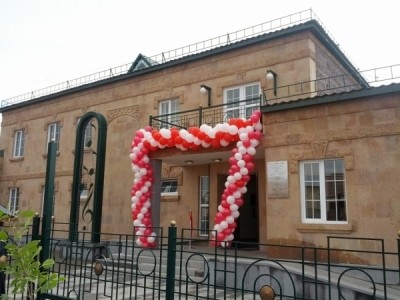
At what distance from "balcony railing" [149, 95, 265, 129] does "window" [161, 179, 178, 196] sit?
7.26 feet

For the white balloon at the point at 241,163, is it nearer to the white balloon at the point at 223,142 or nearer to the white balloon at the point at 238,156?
the white balloon at the point at 238,156

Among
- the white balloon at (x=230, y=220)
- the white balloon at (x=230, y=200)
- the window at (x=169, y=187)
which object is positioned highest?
the window at (x=169, y=187)

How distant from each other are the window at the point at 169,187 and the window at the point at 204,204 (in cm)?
114

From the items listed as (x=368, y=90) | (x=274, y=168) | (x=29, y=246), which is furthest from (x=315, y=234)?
(x=29, y=246)

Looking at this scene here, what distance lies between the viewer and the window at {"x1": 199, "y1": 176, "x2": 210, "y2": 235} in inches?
527

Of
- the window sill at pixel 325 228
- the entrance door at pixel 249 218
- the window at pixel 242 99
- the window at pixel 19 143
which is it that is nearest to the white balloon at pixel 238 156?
the window sill at pixel 325 228

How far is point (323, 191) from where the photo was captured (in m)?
9.15

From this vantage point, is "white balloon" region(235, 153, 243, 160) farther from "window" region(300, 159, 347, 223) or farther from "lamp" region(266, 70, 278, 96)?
"lamp" region(266, 70, 278, 96)

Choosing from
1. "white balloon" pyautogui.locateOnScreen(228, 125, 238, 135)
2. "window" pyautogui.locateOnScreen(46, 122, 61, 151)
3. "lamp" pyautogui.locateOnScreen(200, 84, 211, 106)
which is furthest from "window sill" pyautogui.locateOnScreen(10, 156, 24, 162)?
"white balloon" pyautogui.locateOnScreen(228, 125, 238, 135)

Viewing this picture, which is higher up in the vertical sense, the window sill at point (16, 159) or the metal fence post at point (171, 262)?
the window sill at point (16, 159)

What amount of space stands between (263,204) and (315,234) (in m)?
2.98

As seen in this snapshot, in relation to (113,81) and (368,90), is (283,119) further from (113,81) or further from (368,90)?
(113,81)

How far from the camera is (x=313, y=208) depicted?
30.4ft

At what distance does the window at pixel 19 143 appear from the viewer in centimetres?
2076
